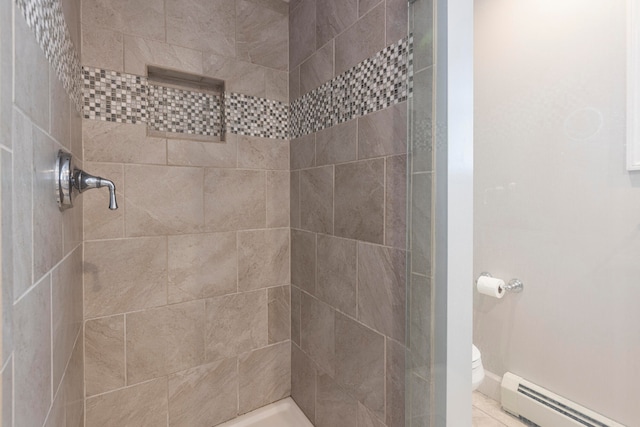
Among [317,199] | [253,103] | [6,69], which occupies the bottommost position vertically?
[317,199]

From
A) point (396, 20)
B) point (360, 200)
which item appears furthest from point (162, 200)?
point (396, 20)

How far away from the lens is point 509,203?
1.35 m

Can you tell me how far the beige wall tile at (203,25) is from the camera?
1434mm

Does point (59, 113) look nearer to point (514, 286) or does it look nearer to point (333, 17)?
point (333, 17)

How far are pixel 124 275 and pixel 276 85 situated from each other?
1.28 meters

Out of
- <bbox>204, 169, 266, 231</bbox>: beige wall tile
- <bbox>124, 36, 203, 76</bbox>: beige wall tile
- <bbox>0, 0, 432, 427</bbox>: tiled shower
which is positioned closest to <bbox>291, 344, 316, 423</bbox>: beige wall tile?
<bbox>0, 0, 432, 427</bbox>: tiled shower

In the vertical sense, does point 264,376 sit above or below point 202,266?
below

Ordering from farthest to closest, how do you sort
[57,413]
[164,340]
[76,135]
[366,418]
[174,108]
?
[174,108] → [164,340] → [366,418] → [76,135] → [57,413]

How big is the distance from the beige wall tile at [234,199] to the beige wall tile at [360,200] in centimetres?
52

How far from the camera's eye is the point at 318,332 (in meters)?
1.53

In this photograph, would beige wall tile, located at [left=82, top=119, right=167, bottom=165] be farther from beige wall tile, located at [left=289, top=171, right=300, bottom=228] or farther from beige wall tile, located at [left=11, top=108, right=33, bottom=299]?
beige wall tile, located at [left=11, top=108, right=33, bottom=299]

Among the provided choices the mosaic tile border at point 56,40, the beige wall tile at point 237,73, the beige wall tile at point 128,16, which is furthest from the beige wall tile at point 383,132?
the beige wall tile at point 128,16

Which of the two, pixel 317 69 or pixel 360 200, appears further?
pixel 317 69

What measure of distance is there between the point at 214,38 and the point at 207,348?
162 centimetres
